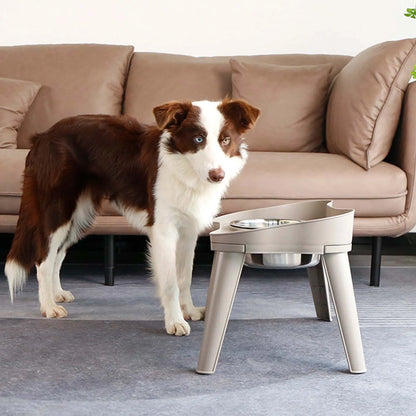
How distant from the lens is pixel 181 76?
3.71 meters

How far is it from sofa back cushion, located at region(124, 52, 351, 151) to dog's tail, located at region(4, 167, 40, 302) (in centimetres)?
112

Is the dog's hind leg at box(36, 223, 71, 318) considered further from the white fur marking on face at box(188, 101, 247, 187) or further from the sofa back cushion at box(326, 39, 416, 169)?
the sofa back cushion at box(326, 39, 416, 169)

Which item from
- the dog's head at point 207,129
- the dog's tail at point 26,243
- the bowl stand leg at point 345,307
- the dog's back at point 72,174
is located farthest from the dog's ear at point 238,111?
the dog's tail at point 26,243

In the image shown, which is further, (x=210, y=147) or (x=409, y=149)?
(x=409, y=149)

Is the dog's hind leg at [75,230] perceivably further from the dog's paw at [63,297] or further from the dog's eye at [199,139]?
the dog's eye at [199,139]

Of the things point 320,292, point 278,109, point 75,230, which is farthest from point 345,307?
point 278,109

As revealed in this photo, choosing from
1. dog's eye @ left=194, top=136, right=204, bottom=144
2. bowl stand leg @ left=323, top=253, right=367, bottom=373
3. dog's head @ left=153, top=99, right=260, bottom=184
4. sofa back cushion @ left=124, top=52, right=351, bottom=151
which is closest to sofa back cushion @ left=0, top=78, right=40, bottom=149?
sofa back cushion @ left=124, top=52, right=351, bottom=151

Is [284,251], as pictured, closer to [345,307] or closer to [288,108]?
[345,307]

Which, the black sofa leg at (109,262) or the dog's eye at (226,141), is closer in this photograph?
the dog's eye at (226,141)

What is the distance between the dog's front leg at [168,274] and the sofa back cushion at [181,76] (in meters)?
1.34

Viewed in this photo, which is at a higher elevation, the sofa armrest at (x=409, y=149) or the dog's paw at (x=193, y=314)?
the sofa armrest at (x=409, y=149)

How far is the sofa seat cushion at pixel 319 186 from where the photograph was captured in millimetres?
2977

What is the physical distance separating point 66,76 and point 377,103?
5.52 ft

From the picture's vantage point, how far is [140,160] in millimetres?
2559
